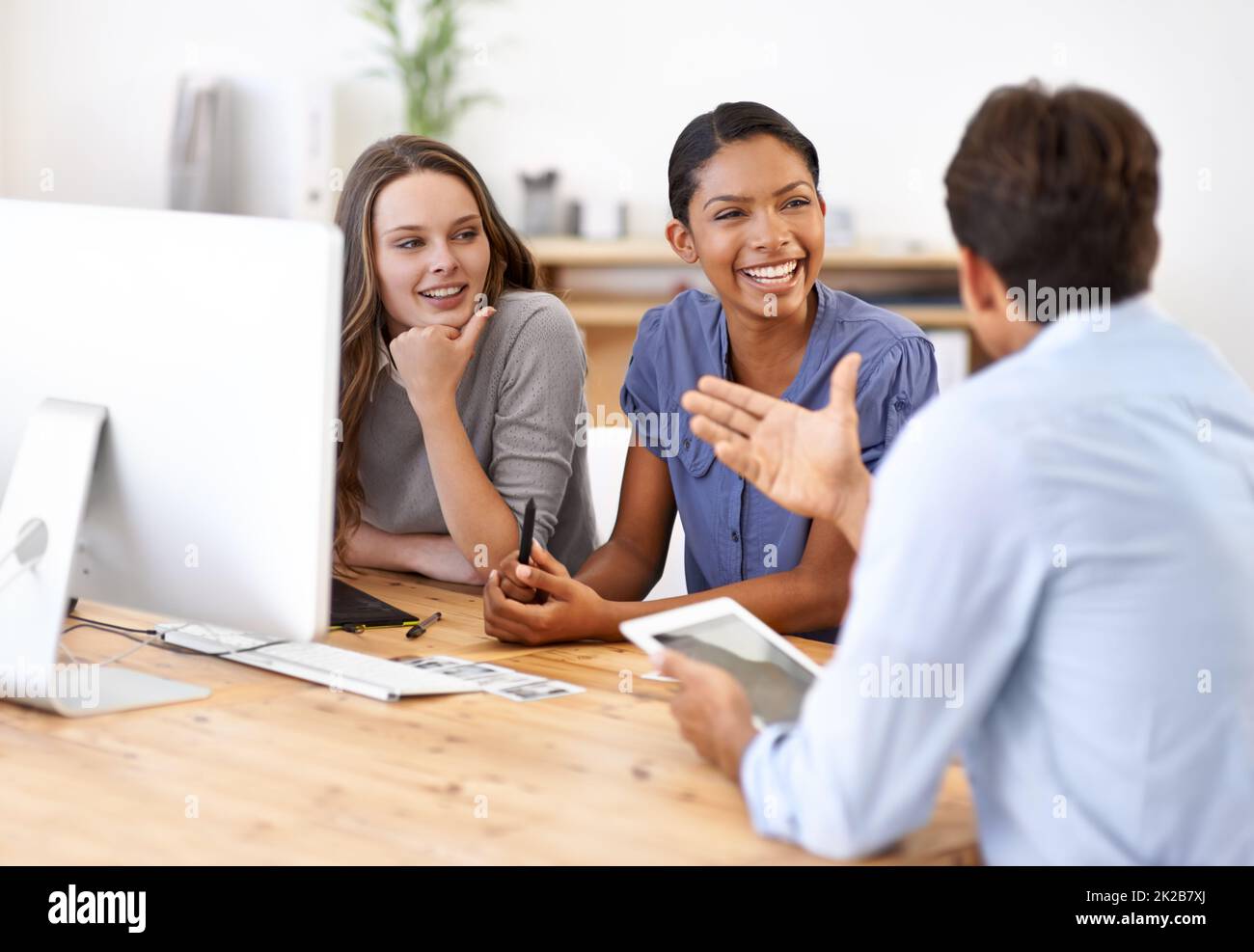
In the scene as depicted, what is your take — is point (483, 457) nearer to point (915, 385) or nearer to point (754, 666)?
point (915, 385)

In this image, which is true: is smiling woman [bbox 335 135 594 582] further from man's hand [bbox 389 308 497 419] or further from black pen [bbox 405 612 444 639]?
black pen [bbox 405 612 444 639]

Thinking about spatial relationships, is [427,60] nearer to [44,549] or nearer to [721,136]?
[721,136]

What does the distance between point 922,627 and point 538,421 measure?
45.9 inches

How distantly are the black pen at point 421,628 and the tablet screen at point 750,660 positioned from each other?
43cm

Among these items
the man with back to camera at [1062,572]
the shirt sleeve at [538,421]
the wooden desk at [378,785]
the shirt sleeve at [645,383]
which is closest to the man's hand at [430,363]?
the shirt sleeve at [538,421]

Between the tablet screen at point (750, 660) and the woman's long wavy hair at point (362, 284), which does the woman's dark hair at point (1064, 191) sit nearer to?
the tablet screen at point (750, 660)

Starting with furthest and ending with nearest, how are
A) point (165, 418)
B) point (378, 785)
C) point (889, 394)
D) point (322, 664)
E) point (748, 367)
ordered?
point (748, 367), point (889, 394), point (322, 664), point (165, 418), point (378, 785)

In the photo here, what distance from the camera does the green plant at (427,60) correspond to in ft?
18.0

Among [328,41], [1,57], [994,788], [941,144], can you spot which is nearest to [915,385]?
[994,788]

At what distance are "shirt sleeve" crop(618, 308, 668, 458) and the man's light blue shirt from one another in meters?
1.08

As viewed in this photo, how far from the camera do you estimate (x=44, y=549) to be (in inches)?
54.2

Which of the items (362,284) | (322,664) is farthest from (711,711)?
(362,284)

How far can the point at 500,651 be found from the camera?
1649 millimetres

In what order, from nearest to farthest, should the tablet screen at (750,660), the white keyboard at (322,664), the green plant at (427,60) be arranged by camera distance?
the tablet screen at (750,660)
the white keyboard at (322,664)
the green plant at (427,60)
